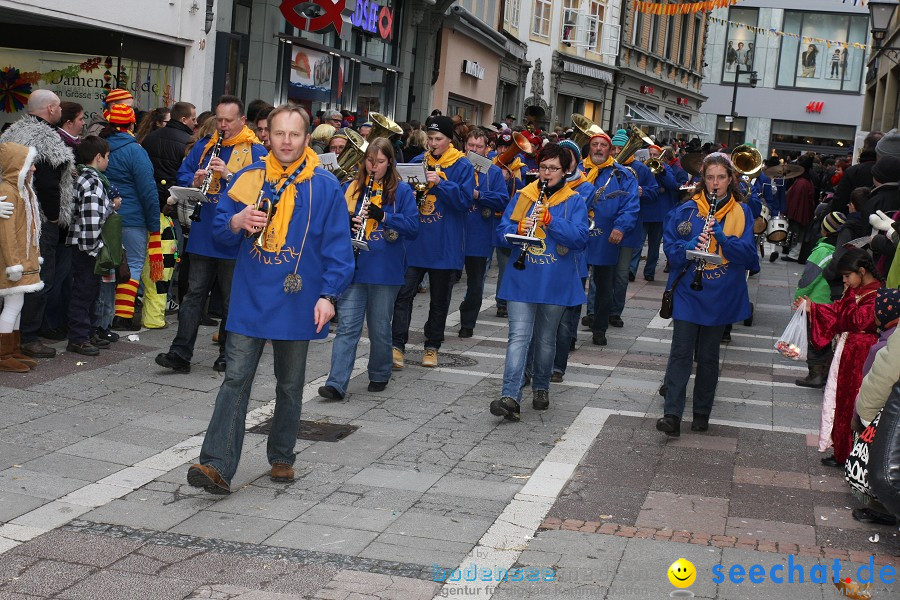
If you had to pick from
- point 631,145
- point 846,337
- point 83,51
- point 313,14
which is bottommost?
point 846,337

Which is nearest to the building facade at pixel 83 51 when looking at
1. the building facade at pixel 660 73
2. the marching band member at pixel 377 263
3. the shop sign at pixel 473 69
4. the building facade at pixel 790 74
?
the marching band member at pixel 377 263

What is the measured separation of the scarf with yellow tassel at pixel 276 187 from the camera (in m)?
6.34

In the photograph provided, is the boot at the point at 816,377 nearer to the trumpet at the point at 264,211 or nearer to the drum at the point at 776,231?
the trumpet at the point at 264,211

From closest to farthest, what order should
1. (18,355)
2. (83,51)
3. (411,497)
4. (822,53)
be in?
(411,497), (18,355), (83,51), (822,53)

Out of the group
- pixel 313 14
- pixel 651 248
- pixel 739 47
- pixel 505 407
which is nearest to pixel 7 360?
pixel 505 407

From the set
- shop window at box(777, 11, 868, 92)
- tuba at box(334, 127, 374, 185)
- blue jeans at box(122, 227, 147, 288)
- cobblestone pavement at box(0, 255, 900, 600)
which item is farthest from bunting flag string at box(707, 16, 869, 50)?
cobblestone pavement at box(0, 255, 900, 600)

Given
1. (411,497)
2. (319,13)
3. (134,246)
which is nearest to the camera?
(411,497)

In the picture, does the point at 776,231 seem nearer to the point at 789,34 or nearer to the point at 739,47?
the point at 789,34

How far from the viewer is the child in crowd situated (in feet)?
31.0

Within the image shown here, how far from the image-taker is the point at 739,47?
197ft

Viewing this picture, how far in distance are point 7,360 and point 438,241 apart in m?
3.66

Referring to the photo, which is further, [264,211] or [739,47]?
[739,47]

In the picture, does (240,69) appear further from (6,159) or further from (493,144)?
(6,159)

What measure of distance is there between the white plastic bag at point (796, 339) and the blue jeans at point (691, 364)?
494mm
